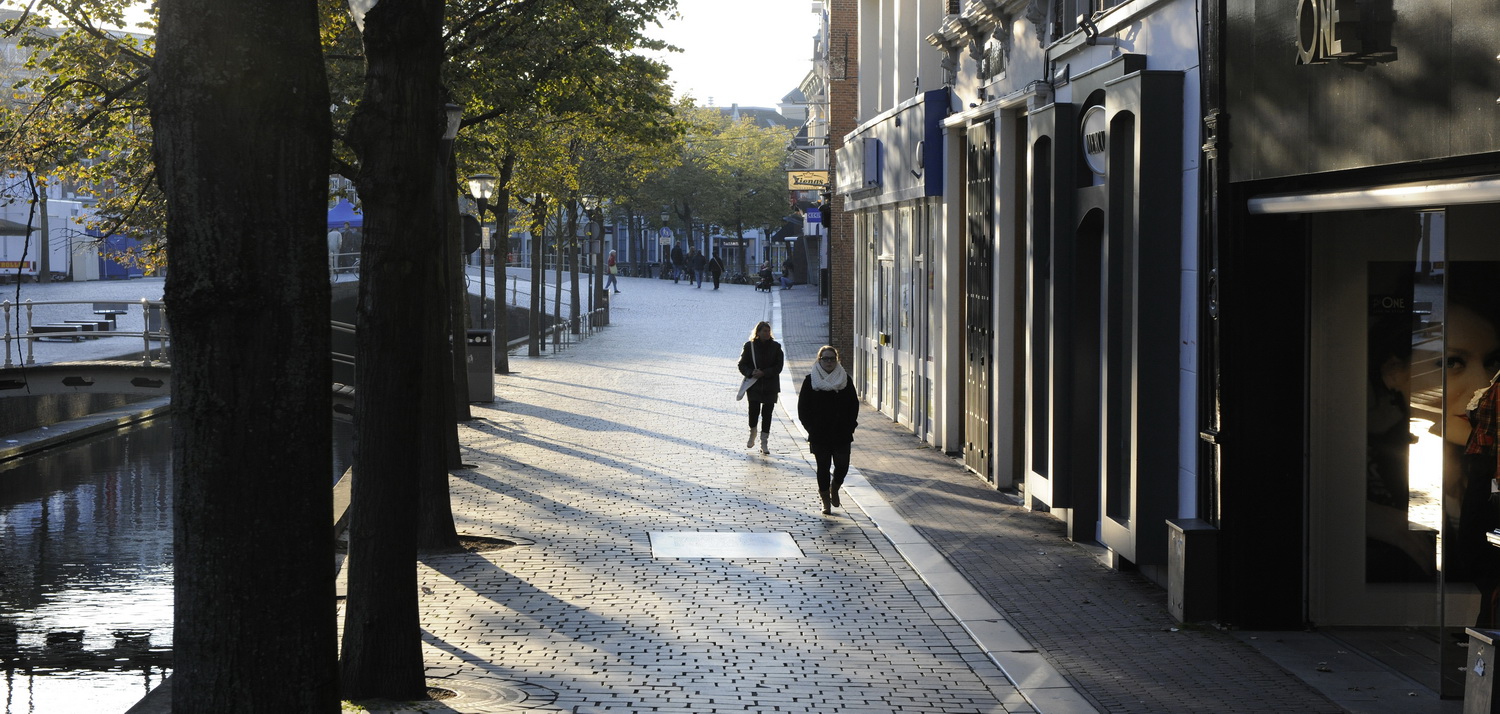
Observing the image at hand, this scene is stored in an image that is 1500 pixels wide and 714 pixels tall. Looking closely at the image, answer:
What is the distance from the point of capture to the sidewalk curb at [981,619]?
748cm

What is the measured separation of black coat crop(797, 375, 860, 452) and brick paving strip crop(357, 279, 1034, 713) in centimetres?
64

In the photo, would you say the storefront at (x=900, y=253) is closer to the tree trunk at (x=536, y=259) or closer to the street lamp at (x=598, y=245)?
the tree trunk at (x=536, y=259)

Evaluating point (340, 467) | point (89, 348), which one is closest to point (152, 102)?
point (340, 467)

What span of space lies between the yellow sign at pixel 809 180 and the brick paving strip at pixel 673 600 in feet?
64.9

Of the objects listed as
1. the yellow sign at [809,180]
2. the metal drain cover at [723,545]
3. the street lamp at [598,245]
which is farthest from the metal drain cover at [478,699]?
the street lamp at [598,245]

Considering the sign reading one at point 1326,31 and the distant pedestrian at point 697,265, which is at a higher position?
the sign reading one at point 1326,31

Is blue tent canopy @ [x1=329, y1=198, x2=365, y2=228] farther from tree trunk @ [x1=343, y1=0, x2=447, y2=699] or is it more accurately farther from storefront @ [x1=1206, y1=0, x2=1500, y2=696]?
storefront @ [x1=1206, y1=0, x2=1500, y2=696]

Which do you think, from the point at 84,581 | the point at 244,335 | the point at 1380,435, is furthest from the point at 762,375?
the point at 244,335

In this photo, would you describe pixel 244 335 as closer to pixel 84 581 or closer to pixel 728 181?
pixel 84 581

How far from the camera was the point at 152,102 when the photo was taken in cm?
419

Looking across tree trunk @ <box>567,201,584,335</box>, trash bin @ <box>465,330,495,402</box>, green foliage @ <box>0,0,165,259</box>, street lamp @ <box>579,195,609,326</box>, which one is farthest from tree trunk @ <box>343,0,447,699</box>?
street lamp @ <box>579,195,609,326</box>

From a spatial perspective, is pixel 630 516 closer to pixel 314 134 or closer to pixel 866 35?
pixel 314 134

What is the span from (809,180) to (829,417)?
2608 centimetres

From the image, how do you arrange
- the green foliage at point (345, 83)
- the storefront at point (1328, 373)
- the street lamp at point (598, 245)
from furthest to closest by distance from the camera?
the street lamp at point (598, 245) < the green foliage at point (345, 83) < the storefront at point (1328, 373)
